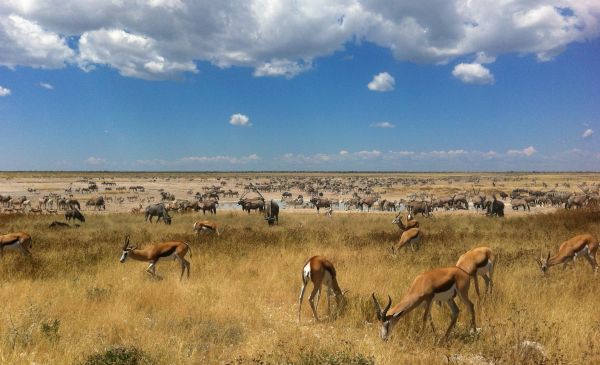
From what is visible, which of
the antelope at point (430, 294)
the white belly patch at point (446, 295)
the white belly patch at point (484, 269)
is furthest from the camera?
the white belly patch at point (484, 269)

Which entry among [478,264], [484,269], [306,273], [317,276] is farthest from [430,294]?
[484,269]

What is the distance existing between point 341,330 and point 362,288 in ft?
8.72

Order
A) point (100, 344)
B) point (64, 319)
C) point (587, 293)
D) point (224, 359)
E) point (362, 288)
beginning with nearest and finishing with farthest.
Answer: point (224, 359), point (100, 344), point (64, 319), point (587, 293), point (362, 288)

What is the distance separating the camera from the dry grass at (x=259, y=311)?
6.30 metres

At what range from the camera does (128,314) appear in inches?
317

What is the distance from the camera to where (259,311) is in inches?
330

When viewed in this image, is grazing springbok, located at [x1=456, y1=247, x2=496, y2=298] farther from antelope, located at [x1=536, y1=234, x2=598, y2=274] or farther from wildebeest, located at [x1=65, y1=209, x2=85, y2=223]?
wildebeest, located at [x1=65, y1=209, x2=85, y2=223]

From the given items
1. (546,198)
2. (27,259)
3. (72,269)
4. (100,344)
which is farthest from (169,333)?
(546,198)

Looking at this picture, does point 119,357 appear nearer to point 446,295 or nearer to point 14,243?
point 446,295

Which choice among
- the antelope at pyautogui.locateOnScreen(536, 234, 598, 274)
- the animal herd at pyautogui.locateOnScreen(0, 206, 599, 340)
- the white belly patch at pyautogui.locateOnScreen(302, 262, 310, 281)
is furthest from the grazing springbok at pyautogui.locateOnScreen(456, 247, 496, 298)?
the white belly patch at pyautogui.locateOnScreen(302, 262, 310, 281)

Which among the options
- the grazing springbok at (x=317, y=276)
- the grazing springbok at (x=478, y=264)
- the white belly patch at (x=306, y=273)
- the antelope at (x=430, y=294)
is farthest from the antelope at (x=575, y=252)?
the white belly patch at (x=306, y=273)

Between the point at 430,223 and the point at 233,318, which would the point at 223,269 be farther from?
the point at 430,223

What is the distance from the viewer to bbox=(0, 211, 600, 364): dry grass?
630cm

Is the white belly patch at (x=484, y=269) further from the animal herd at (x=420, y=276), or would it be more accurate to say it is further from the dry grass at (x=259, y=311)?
the dry grass at (x=259, y=311)
